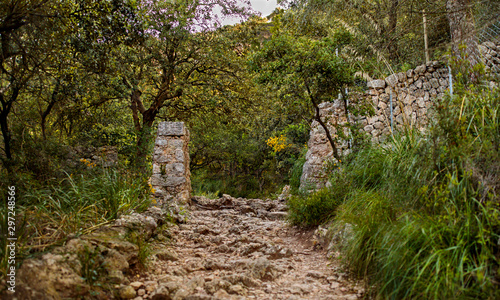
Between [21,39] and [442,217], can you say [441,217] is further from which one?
[21,39]

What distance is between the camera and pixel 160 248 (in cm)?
351

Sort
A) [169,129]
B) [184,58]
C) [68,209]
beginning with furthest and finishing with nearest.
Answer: [184,58], [169,129], [68,209]

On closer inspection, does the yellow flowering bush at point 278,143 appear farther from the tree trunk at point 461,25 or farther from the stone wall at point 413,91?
the tree trunk at point 461,25

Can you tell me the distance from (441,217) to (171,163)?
545cm

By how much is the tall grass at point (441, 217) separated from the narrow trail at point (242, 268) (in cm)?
37

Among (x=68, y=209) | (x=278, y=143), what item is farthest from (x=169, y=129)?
(x=278, y=143)

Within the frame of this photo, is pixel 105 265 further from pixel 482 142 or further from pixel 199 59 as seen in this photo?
pixel 199 59

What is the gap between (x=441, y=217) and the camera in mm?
2223

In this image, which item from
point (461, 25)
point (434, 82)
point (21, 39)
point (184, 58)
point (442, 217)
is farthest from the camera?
point (184, 58)

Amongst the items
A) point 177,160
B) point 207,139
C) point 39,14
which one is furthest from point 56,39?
point 207,139

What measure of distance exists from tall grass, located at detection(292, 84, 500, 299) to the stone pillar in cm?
422

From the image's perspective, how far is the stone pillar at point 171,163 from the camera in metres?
6.63

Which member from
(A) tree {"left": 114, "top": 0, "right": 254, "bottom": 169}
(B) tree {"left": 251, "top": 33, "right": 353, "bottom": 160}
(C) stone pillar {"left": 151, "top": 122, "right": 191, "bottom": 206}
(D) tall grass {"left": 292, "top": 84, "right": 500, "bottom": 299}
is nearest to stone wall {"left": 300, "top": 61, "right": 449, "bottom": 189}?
(B) tree {"left": 251, "top": 33, "right": 353, "bottom": 160}

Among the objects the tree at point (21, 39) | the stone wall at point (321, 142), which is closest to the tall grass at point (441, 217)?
the tree at point (21, 39)
